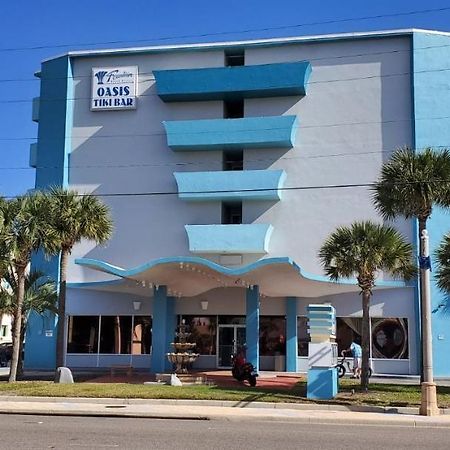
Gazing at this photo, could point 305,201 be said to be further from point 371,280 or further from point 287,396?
point 287,396

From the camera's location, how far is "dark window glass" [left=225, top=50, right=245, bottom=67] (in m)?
37.6

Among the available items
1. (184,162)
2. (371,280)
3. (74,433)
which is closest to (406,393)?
(371,280)

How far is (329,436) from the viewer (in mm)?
12891

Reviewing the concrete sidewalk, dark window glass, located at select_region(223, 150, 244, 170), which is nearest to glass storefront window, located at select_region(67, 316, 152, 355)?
dark window glass, located at select_region(223, 150, 244, 170)

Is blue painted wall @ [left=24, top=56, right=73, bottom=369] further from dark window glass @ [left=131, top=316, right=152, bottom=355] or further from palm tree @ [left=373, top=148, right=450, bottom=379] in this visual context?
palm tree @ [left=373, top=148, right=450, bottom=379]

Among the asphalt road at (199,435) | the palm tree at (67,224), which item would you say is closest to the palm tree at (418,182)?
the asphalt road at (199,435)

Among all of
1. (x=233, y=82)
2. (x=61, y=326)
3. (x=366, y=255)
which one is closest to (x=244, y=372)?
(x=366, y=255)

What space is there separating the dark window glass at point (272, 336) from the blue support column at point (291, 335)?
2.01 ft

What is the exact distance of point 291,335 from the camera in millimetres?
33781

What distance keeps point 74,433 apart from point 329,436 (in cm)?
489

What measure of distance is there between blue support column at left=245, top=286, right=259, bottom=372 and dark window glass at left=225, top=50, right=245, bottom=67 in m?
13.9

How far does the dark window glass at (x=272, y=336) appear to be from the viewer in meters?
34.4

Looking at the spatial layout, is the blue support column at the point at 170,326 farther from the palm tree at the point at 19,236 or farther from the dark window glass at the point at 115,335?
the palm tree at the point at 19,236

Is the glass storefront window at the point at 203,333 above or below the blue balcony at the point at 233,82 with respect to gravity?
below
